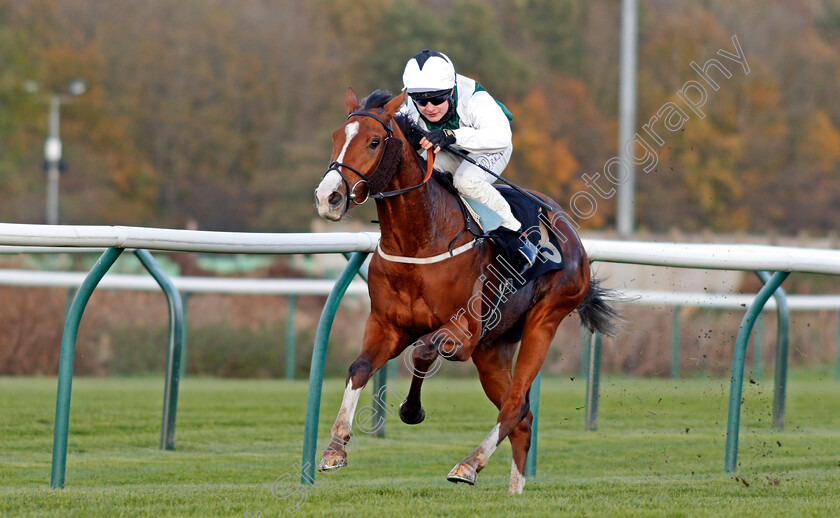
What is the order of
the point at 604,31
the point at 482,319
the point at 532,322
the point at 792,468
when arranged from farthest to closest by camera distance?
the point at 604,31 → the point at 792,468 → the point at 532,322 → the point at 482,319

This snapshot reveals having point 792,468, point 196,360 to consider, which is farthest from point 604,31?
point 792,468

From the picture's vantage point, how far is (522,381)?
189 inches

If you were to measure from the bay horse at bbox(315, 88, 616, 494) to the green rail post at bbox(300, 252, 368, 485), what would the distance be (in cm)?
37

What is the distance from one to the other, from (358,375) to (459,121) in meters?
1.30

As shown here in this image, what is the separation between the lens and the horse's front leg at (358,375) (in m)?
4.05

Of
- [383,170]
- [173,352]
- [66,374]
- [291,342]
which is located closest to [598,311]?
[383,170]

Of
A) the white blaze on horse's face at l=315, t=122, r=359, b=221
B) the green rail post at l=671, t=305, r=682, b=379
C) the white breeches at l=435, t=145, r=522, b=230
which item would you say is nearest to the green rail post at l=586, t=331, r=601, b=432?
the white breeches at l=435, t=145, r=522, b=230

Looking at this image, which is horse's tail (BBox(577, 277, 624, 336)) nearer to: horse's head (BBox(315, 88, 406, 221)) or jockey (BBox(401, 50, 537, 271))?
jockey (BBox(401, 50, 537, 271))

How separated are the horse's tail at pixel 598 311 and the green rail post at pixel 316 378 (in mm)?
1275

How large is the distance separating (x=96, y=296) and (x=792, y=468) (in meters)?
7.38

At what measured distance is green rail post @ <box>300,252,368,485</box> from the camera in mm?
4742

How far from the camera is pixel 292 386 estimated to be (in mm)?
10125

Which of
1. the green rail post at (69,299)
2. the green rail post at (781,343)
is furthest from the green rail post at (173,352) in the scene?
the green rail post at (69,299)

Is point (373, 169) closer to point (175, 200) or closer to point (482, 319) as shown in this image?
point (482, 319)
